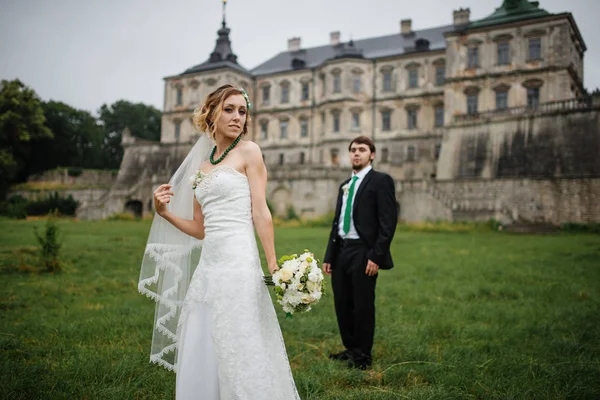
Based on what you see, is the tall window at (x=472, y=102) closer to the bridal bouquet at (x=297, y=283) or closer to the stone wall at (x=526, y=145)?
the stone wall at (x=526, y=145)

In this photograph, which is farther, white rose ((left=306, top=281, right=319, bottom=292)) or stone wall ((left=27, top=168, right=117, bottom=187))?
stone wall ((left=27, top=168, right=117, bottom=187))

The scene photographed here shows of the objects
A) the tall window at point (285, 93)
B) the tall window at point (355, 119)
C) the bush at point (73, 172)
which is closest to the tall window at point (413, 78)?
the tall window at point (355, 119)

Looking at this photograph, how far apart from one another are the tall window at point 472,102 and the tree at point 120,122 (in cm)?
5061

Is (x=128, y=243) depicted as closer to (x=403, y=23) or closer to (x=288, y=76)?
(x=288, y=76)

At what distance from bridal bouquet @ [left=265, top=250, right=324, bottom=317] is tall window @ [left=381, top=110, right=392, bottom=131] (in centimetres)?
4445

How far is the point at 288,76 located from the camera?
5009 centimetres

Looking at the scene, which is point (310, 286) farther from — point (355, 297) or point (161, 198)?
point (355, 297)

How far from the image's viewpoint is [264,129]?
51344mm

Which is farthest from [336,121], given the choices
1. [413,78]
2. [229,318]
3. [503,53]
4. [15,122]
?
[229,318]

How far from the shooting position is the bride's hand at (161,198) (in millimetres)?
3449

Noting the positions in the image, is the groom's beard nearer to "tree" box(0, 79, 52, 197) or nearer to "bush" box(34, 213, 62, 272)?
"bush" box(34, 213, 62, 272)

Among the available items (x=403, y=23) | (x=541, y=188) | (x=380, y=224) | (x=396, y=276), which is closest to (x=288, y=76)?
(x=403, y=23)

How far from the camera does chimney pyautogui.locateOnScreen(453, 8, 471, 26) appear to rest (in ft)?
144

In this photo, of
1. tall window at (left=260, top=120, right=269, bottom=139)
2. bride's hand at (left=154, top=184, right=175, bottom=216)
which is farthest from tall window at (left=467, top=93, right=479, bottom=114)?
bride's hand at (left=154, top=184, right=175, bottom=216)
